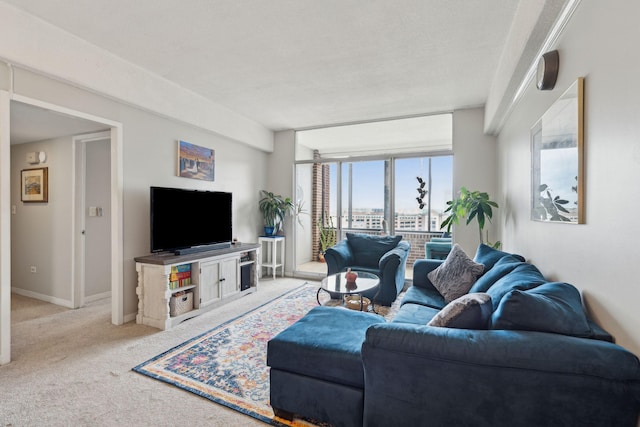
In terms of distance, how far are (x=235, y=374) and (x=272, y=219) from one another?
337 centimetres

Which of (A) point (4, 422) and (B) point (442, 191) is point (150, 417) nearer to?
(A) point (4, 422)

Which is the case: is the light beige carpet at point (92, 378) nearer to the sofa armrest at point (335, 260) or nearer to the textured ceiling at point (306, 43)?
the sofa armrest at point (335, 260)

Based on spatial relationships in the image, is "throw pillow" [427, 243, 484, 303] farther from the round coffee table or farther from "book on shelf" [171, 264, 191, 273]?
"book on shelf" [171, 264, 191, 273]

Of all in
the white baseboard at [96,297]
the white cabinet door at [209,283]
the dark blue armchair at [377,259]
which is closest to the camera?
the white cabinet door at [209,283]

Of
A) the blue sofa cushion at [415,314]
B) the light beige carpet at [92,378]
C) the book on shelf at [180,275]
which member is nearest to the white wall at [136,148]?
the book on shelf at [180,275]

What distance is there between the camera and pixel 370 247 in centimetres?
463

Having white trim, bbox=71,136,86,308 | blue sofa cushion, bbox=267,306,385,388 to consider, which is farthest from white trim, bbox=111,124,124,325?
blue sofa cushion, bbox=267,306,385,388

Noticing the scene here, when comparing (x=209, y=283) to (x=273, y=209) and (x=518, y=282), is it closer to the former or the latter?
(x=273, y=209)

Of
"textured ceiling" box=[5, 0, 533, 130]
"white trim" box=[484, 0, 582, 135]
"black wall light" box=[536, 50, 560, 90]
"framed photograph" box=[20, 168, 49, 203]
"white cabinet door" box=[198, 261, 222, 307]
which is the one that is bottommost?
"white cabinet door" box=[198, 261, 222, 307]

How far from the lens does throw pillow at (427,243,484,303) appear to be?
8.74 ft

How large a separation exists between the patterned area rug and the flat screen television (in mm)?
1095

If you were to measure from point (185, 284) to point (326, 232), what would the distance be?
3.09 metres

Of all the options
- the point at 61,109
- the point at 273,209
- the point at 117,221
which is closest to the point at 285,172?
the point at 273,209

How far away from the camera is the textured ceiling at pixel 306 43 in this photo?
2326mm
